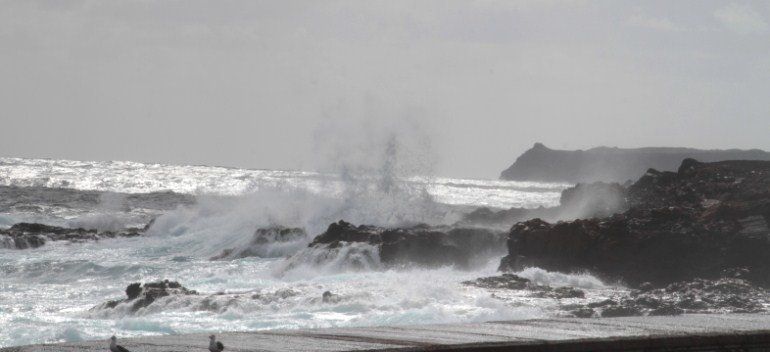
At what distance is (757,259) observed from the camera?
1805 cm

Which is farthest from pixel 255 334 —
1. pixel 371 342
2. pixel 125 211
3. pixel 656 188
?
pixel 125 211

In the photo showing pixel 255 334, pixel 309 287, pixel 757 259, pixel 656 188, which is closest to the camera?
pixel 255 334

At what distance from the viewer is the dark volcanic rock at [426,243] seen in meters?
21.7

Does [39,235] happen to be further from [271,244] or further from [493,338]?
[493,338]

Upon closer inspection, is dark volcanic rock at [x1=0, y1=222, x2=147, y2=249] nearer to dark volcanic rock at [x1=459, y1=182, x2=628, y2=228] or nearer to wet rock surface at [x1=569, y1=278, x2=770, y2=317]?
dark volcanic rock at [x1=459, y1=182, x2=628, y2=228]

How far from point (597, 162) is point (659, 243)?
415 ft

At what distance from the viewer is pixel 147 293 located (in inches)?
596

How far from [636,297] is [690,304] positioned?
3.61 ft

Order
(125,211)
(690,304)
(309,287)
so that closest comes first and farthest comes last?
(690,304)
(309,287)
(125,211)

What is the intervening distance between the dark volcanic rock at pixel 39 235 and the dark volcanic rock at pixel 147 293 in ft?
45.3

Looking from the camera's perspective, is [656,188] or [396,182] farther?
[396,182]

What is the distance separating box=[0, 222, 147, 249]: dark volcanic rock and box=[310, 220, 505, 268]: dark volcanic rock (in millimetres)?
9025

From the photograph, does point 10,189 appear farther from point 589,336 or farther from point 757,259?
point 589,336

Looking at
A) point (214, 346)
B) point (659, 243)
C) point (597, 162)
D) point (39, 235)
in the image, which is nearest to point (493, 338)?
point (214, 346)
